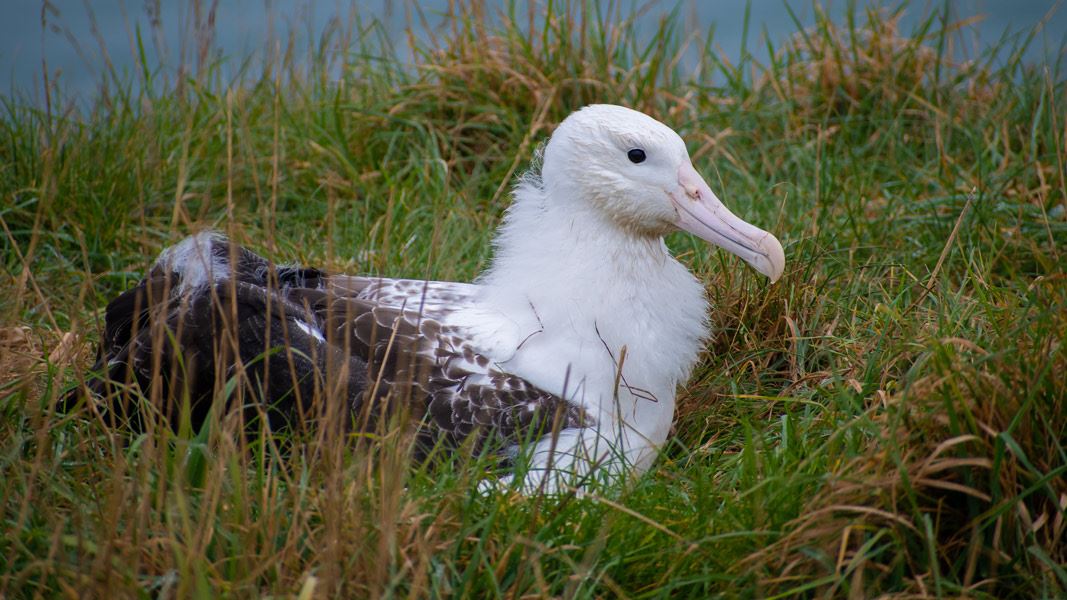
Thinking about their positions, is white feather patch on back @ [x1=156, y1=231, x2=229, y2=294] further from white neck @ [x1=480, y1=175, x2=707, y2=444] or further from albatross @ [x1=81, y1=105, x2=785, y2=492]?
white neck @ [x1=480, y1=175, x2=707, y2=444]

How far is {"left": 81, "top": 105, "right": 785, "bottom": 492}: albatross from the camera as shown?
3109 mm

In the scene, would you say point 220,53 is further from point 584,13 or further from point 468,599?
point 468,599

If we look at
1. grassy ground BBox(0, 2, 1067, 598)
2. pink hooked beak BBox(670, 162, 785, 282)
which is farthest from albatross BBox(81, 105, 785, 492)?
grassy ground BBox(0, 2, 1067, 598)

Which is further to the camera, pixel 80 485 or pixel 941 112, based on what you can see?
pixel 941 112

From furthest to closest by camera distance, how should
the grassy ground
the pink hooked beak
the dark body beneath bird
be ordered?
the pink hooked beak, the dark body beneath bird, the grassy ground

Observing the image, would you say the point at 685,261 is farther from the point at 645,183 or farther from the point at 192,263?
the point at 192,263

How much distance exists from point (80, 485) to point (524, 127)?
323 cm

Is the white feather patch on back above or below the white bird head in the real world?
below

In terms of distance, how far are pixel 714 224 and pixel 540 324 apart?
0.59 meters

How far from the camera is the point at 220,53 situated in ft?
18.5

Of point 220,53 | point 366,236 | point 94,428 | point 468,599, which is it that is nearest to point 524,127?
point 366,236

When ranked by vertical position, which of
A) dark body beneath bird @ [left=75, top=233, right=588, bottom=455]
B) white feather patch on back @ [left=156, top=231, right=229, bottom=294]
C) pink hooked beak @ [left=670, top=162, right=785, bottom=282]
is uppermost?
pink hooked beak @ [left=670, top=162, right=785, bottom=282]

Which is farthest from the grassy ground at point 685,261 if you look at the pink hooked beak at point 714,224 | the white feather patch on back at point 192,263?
the pink hooked beak at point 714,224

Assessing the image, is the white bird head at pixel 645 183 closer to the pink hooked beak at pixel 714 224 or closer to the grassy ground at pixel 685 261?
the pink hooked beak at pixel 714 224
